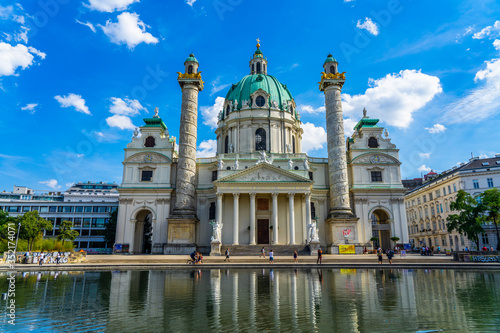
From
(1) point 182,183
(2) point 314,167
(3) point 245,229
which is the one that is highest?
(2) point 314,167

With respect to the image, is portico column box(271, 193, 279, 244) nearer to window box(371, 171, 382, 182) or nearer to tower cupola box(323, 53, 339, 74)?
window box(371, 171, 382, 182)

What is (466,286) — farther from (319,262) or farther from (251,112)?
(251,112)

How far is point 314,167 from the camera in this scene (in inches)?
1898

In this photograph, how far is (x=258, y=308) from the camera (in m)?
9.59

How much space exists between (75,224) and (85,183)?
31.4m

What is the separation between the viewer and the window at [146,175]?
4634 cm

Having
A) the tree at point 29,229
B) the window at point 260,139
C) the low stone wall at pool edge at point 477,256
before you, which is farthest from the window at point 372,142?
the tree at point 29,229

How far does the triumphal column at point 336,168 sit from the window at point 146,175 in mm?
25208

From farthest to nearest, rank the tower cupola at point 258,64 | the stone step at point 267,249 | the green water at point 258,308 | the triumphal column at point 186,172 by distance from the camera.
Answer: the tower cupola at point 258,64 → the triumphal column at point 186,172 → the stone step at point 267,249 → the green water at point 258,308

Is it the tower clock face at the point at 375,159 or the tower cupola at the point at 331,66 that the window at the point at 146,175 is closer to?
the tower cupola at the point at 331,66

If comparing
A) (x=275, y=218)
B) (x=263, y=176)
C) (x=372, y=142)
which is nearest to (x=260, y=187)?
(x=263, y=176)

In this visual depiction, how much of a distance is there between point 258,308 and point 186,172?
34.9 m

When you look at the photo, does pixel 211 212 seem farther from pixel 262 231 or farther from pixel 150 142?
pixel 150 142

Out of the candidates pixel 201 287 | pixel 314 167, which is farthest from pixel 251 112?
pixel 201 287
